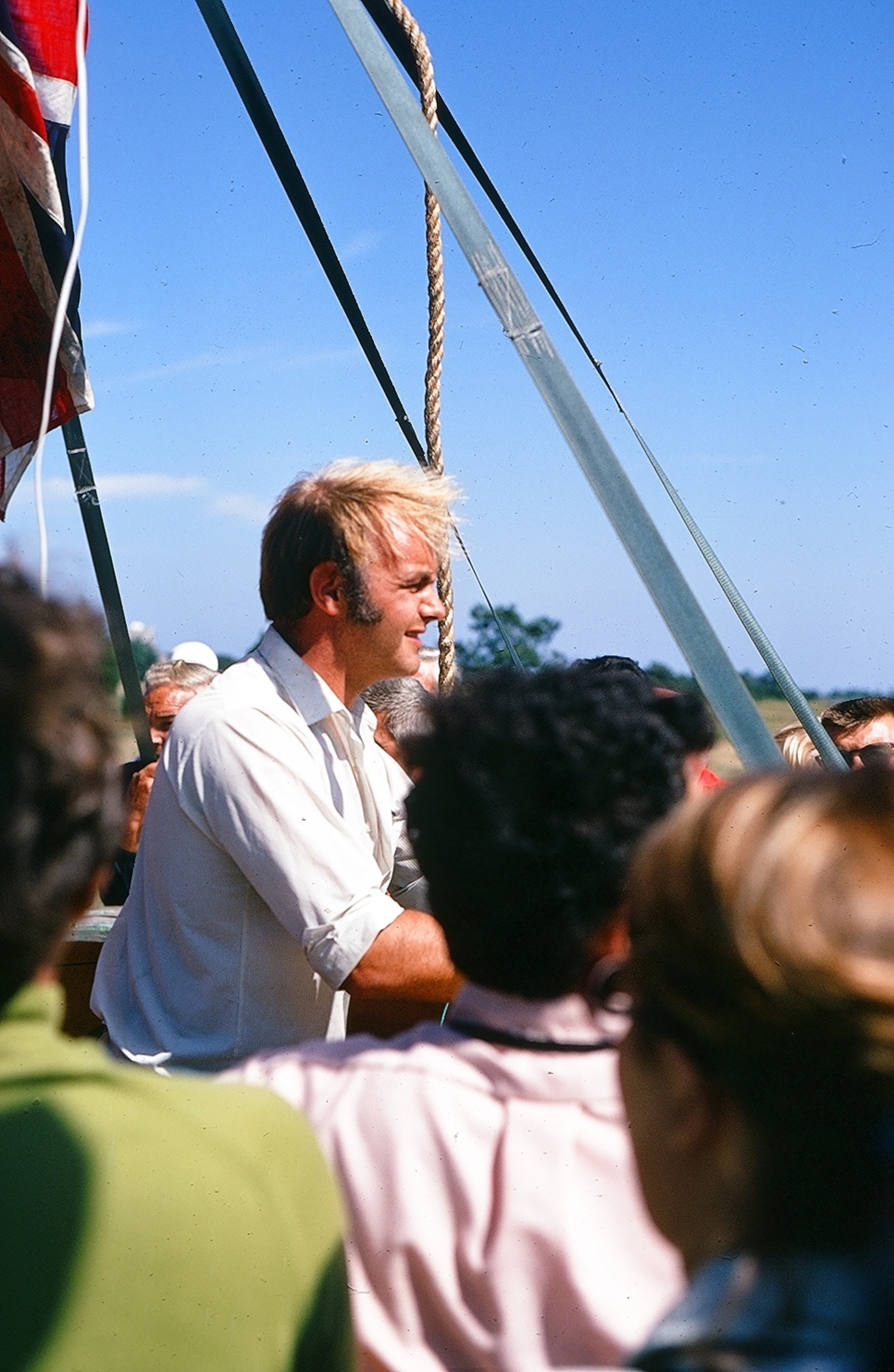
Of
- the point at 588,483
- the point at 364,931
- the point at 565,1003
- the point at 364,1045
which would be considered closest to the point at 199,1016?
the point at 364,931

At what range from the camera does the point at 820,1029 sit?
2.26 ft

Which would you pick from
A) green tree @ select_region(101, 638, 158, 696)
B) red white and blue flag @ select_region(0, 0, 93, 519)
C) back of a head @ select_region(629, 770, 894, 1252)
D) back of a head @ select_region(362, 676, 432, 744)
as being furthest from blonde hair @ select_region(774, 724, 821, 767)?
back of a head @ select_region(629, 770, 894, 1252)

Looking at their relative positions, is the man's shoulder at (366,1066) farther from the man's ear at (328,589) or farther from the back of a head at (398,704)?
the back of a head at (398,704)

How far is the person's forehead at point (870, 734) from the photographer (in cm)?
347

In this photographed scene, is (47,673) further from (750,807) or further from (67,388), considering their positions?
(67,388)

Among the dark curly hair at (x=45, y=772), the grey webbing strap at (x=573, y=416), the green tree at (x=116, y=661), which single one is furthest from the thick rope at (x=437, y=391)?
the dark curly hair at (x=45, y=772)

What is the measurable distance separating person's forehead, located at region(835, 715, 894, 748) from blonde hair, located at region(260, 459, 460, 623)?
5.52ft

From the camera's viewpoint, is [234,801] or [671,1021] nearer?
[671,1021]

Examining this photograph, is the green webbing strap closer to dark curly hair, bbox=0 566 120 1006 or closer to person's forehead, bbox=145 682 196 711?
dark curly hair, bbox=0 566 120 1006

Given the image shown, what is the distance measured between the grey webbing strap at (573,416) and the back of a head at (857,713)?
6.87 feet

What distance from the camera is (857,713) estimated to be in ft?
11.7

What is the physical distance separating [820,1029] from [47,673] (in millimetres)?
519

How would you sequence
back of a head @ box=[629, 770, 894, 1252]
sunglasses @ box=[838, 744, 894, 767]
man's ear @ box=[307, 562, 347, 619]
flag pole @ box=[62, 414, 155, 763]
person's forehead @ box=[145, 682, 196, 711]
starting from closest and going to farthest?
back of a head @ box=[629, 770, 894, 1252] → man's ear @ box=[307, 562, 347, 619] → flag pole @ box=[62, 414, 155, 763] → sunglasses @ box=[838, 744, 894, 767] → person's forehead @ box=[145, 682, 196, 711]

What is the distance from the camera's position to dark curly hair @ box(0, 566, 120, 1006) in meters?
0.75
